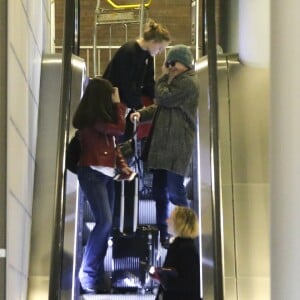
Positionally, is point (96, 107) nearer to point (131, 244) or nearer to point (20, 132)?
point (20, 132)

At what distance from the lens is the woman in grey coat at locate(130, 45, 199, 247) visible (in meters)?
4.80

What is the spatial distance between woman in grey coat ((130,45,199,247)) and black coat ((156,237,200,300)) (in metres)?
0.75

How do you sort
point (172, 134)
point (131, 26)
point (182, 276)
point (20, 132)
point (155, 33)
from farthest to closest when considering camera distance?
1. point (131, 26)
2. point (155, 33)
3. point (172, 134)
4. point (20, 132)
5. point (182, 276)

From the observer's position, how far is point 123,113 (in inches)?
180

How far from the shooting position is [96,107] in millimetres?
4445

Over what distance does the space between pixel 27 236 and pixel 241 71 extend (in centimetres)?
211

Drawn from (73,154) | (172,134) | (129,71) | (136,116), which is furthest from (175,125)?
(73,154)

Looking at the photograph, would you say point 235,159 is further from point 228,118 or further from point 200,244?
point 200,244

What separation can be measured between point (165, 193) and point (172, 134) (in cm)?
41

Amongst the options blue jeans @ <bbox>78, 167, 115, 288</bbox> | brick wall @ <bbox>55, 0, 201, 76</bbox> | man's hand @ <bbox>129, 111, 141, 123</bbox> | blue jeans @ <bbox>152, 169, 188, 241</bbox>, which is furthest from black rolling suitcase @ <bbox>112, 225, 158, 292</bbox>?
brick wall @ <bbox>55, 0, 201, 76</bbox>

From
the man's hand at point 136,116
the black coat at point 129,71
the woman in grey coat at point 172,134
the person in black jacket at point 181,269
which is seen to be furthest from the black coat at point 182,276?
the black coat at point 129,71

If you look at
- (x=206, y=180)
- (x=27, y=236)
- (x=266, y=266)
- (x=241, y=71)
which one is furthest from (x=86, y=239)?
(x=241, y=71)

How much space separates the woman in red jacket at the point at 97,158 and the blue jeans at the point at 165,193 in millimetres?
406

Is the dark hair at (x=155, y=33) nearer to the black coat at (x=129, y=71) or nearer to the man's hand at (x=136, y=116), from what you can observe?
the black coat at (x=129, y=71)
